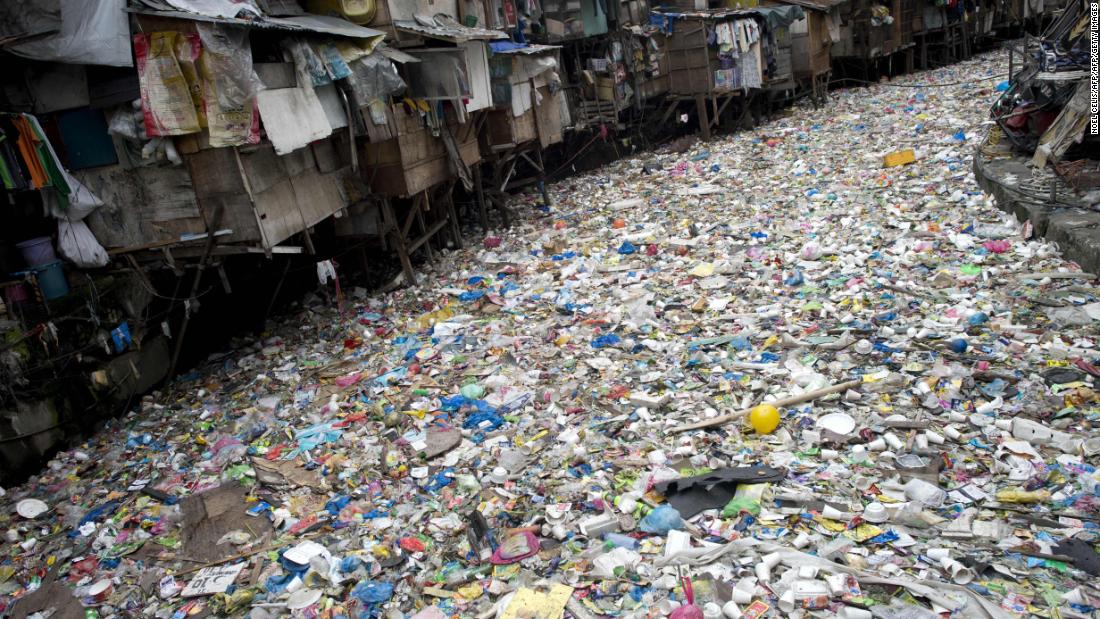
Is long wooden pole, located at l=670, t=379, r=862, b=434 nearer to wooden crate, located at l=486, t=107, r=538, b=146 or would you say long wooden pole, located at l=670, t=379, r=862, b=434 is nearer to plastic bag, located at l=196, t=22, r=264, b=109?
plastic bag, located at l=196, t=22, r=264, b=109

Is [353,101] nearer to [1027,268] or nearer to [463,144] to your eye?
[463,144]

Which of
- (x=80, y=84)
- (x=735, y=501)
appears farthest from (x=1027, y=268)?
(x=80, y=84)

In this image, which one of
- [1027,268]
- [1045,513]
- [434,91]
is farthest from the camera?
[434,91]

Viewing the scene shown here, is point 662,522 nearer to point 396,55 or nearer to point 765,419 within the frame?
point 765,419

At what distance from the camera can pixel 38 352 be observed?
21.6 ft

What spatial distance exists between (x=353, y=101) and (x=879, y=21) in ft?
71.0

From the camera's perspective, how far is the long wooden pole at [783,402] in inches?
206

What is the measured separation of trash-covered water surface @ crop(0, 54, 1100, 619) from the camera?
383cm

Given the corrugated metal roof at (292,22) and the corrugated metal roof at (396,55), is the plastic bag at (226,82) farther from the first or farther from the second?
the corrugated metal roof at (396,55)

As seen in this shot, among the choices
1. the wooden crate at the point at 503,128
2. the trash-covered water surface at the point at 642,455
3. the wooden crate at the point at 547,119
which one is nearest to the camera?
the trash-covered water surface at the point at 642,455

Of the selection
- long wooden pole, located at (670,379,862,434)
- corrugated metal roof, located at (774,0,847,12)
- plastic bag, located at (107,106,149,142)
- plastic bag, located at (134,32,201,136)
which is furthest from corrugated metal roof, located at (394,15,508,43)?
corrugated metal roof, located at (774,0,847,12)

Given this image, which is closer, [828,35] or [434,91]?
[434,91]

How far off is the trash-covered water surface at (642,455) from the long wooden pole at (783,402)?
2cm

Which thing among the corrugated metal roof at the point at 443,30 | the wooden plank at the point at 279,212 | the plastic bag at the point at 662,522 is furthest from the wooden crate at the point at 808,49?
the plastic bag at the point at 662,522
